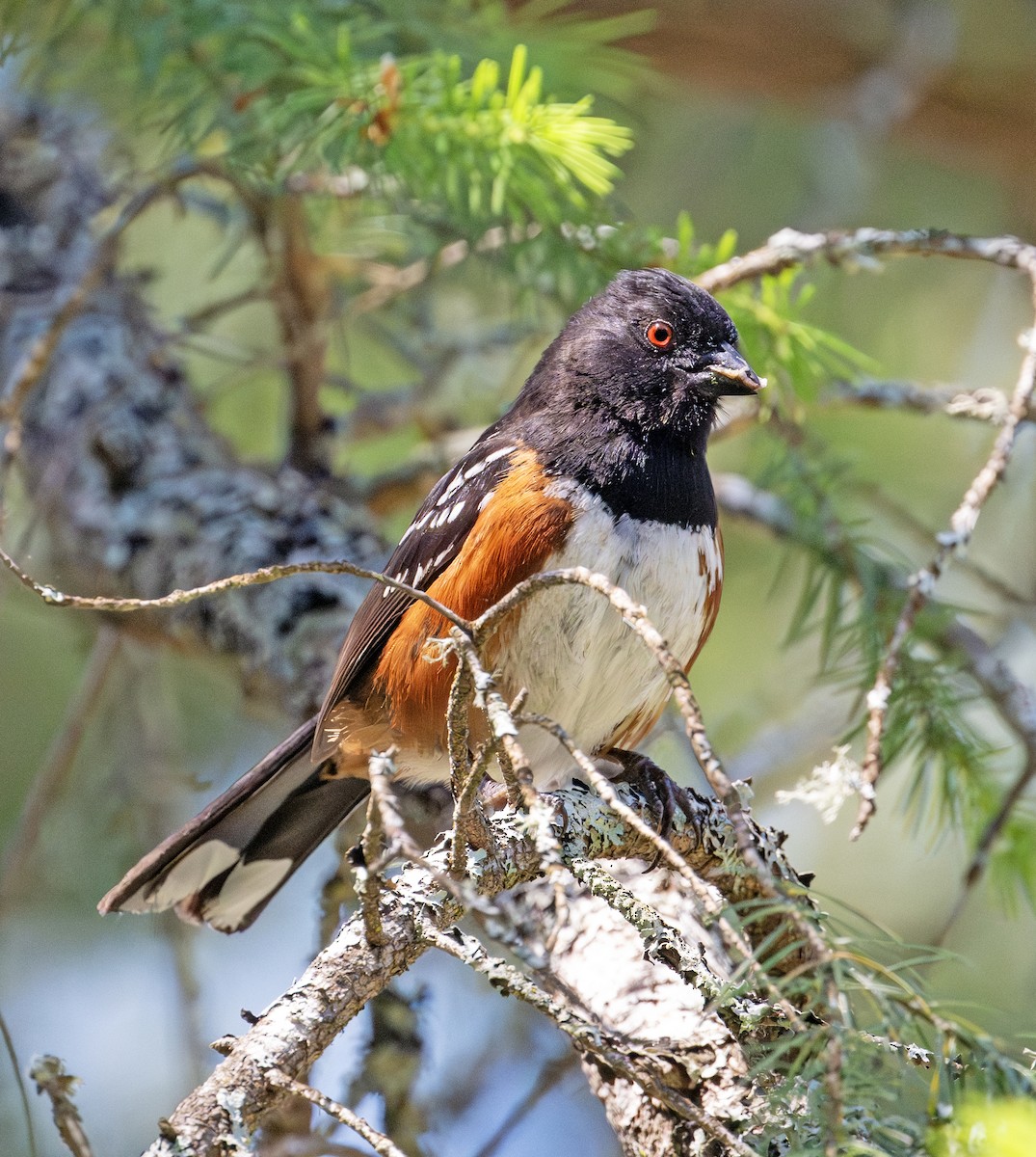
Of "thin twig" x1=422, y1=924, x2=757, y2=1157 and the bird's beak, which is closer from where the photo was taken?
"thin twig" x1=422, y1=924, x2=757, y2=1157

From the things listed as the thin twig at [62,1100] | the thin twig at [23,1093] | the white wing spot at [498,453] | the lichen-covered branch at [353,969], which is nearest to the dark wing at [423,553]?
the white wing spot at [498,453]

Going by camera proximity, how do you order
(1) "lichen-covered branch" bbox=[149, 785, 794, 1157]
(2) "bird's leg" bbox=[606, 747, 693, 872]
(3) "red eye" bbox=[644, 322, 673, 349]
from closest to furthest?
(1) "lichen-covered branch" bbox=[149, 785, 794, 1157]
(2) "bird's leg" bbox=[606, 747, 693, 872]
(3) "red eye" bbox=[644, 322, 673, 349]

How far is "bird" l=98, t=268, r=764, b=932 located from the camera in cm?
210

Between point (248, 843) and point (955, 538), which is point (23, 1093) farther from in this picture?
point (955, 538)

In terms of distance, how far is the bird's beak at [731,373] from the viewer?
225 cm

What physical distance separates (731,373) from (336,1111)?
1.52 metres

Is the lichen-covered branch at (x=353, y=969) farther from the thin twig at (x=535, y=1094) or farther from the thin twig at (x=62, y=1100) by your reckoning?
the thin twig at (x=535, y=1094)

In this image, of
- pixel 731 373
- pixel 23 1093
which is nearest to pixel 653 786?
pixel 731 373

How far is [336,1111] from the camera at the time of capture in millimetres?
1159

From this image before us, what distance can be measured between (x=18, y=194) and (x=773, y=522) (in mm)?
2293

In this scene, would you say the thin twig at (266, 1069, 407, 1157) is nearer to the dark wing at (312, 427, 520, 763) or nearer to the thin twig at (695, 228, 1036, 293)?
the dark wing at (312, 427, 520, 763)

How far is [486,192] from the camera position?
2.39m

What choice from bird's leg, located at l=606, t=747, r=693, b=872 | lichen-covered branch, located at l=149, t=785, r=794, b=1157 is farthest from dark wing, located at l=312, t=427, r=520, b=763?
lichen-covered branch, located at l=149, t=785, r=794, b=1157

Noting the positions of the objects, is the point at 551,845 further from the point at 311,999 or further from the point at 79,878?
the point at 79,878
